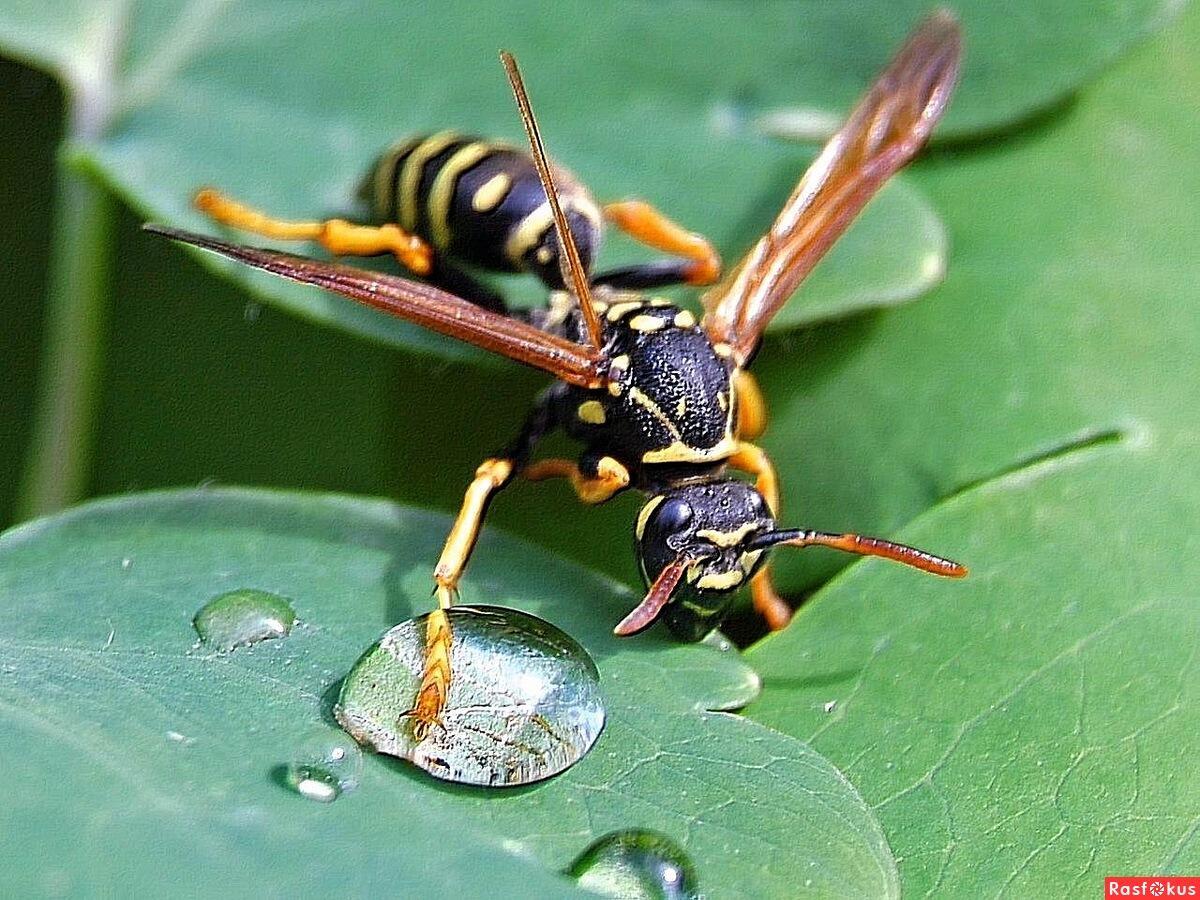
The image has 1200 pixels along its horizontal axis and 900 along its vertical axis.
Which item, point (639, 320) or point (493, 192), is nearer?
point (639, 320)

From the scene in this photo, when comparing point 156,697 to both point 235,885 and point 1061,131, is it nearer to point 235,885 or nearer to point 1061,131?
point 235,885

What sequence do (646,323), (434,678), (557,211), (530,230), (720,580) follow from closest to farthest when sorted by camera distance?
(434,678) < (557,211) < (720,580) < (646,323) < (530,230)

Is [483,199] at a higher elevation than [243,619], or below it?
higher

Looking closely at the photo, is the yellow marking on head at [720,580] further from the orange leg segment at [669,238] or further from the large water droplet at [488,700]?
the orange leg segment at [669,238]

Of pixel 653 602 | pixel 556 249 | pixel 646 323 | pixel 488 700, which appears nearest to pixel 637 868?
pixel 488 700

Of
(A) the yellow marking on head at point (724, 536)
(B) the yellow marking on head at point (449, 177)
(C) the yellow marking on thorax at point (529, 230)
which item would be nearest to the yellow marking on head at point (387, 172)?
(B) the yellow marking on head at point (449, 177)

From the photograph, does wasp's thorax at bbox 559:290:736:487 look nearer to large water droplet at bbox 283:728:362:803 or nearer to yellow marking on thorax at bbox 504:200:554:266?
yellow marking on thorax at bbox 504:200:554:266

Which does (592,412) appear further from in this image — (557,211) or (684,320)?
(557,211)
